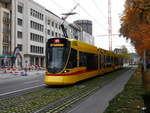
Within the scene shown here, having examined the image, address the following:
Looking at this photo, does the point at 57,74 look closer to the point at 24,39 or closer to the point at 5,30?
the point at 5,30

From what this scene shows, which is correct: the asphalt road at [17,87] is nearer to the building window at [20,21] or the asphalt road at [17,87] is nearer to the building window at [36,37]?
the building window at [20,21]

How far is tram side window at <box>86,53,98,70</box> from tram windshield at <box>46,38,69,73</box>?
16.3 feet

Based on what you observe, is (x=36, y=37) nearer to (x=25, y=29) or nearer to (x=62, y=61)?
(x=25, y=29)

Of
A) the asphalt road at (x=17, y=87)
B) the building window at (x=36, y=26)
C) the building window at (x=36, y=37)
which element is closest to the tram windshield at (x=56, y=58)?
the asphalt road at (x=17, y=87)

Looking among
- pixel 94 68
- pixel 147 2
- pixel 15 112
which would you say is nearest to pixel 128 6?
pixel 147 2

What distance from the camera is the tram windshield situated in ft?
51.1

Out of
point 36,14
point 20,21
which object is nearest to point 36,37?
point 36,14

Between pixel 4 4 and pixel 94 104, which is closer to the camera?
pixel 94 104

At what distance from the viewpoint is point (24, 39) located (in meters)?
62.3

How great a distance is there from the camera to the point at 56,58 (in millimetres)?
15703

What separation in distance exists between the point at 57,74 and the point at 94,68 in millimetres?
8275

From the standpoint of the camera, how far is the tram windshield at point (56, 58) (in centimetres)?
1557

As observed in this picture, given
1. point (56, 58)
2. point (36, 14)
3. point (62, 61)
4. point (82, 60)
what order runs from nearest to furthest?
point (62, 61)
point (56, 58)
point (82, 60)
point (36, 14)

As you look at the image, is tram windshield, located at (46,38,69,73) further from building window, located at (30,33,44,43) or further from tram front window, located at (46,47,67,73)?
building window, located at (30,33,44,43)
